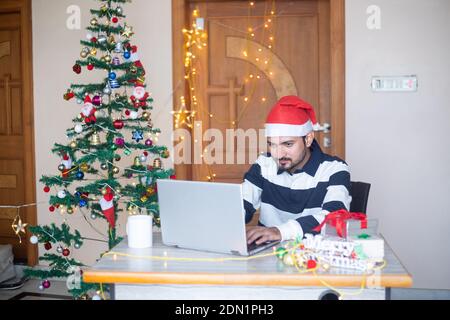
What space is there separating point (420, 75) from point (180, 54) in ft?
5.60

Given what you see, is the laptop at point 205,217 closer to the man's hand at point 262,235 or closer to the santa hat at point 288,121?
the man's hand at point 262,235

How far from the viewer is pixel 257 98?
3902 millimetres

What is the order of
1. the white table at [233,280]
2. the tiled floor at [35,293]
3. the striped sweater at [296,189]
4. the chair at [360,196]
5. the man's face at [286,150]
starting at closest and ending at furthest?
1. the white table at [233,280]
2. the striped sweater at [296,189]
3. the man's face at [286,150]
4. the chair at [360,196]
5. the tiled floor at [35,293]

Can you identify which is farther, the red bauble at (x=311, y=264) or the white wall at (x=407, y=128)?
the white wall at (x=407, y=128)

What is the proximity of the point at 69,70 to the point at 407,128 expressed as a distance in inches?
101

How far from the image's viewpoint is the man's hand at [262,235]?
1938 millimetres

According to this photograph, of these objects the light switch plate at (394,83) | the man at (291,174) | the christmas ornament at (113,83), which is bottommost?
the man at (291,174)

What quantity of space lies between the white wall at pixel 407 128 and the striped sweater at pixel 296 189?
139 centimetres

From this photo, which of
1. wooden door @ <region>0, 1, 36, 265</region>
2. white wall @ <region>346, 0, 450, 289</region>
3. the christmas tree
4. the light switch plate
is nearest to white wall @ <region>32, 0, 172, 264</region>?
wooden door @ <region>0, 1, 36, 265</region>

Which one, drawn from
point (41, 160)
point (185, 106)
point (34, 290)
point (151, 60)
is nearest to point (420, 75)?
point (185, 106)

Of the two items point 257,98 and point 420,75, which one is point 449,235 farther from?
point 257,98

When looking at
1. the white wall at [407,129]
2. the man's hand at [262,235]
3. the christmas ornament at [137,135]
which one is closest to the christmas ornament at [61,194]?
the christmas ornament at [137,135]

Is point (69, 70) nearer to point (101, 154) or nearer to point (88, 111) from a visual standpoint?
point (88, 111)

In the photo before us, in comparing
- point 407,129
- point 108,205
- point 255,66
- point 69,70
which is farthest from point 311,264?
point 69,70
